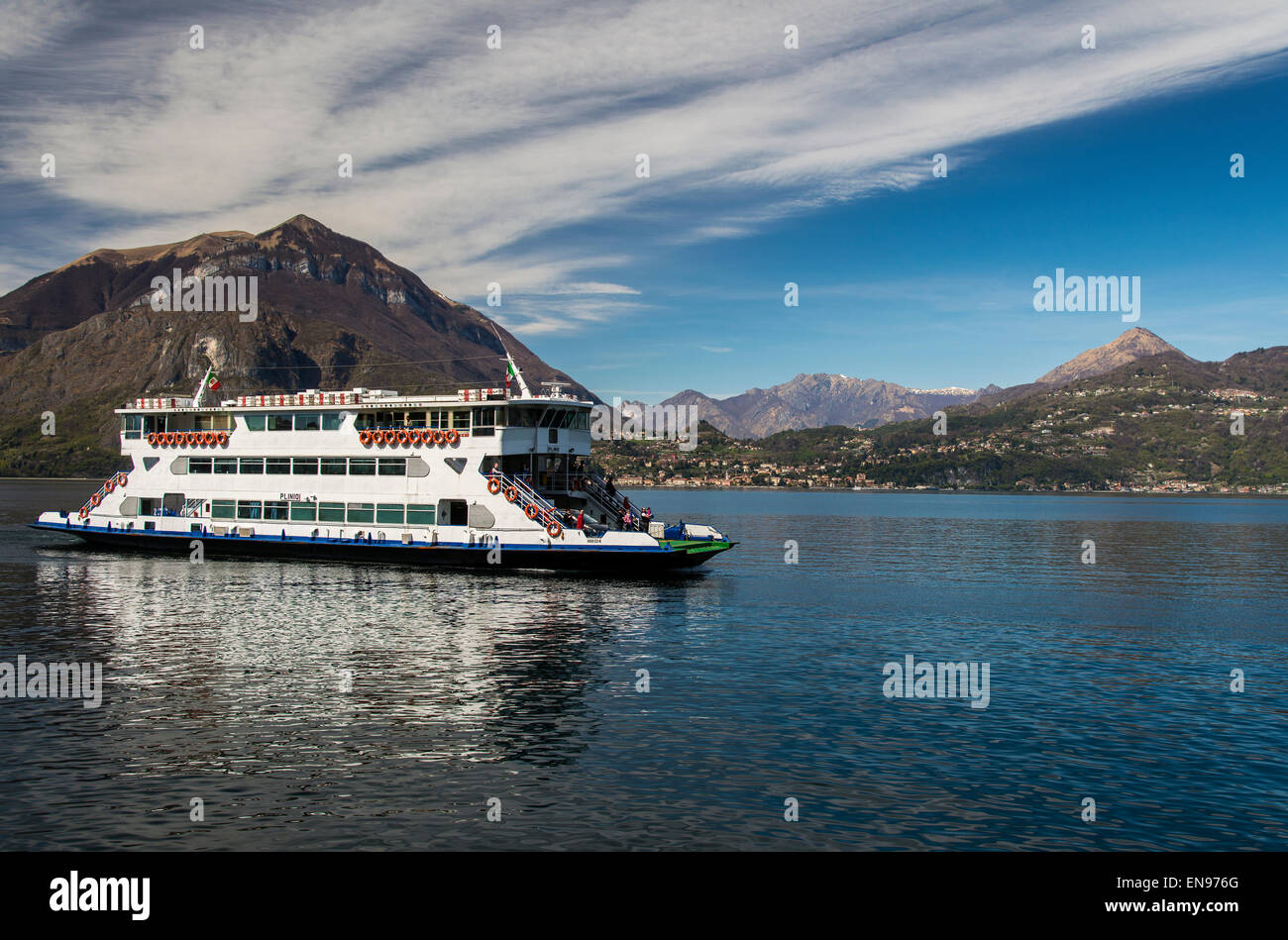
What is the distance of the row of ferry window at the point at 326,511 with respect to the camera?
5891cm

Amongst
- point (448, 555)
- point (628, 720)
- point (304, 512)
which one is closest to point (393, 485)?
point (448, 555)

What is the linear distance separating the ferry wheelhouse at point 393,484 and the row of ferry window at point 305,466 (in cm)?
10

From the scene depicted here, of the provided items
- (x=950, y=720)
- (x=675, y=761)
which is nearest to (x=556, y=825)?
(x=675, y=761)

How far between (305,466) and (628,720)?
4465cm

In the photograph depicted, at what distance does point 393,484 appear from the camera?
59.5 meters

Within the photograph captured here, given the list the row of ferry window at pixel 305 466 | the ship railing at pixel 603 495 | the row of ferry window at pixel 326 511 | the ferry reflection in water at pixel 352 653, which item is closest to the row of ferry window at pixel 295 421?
the row of ferry window at pixel 305 466

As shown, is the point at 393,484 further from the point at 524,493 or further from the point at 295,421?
the point at 295,421

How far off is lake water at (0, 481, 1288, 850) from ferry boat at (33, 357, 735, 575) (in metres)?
4.04

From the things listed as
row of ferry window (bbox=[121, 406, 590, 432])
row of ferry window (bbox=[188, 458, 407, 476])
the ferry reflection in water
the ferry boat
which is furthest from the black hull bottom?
row of ferry window (bbox=[121, 406, 590, 432])

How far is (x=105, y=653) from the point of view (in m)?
33.0

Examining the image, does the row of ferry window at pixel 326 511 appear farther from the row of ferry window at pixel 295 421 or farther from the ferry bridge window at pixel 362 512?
the row of ferry window at pixel 295 421

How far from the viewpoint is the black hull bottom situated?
5378 cm

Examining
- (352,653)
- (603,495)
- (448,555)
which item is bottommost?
(352,653)
